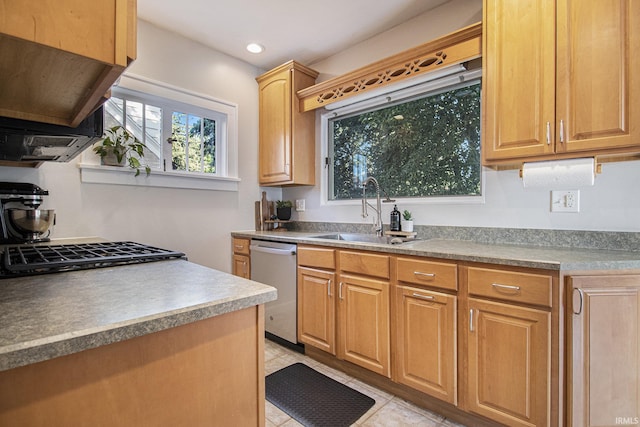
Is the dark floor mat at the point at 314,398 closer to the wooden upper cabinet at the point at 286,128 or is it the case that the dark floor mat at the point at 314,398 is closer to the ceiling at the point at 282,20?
the wooden upper cabinet at the point at 286,128

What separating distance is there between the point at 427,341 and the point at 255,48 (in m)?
2.78

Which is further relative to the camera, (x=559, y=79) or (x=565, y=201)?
(x=565, y=201)

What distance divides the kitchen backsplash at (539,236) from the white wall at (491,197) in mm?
32

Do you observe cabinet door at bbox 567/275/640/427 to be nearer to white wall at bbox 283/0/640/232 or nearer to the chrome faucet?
white wall at bbox 283/0/640/232

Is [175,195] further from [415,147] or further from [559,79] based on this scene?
[559,79]

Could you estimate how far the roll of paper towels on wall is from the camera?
151 cm

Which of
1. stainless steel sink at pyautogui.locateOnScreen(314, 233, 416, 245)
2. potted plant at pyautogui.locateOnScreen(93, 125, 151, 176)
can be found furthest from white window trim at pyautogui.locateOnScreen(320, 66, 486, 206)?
potted plant at pyautogui.locateOnScreen(93, 125, 151, 176)

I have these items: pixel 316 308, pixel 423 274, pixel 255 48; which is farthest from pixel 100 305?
pixel 255 48

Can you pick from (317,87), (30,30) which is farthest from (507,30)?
(30,30)

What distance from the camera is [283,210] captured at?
3246mm

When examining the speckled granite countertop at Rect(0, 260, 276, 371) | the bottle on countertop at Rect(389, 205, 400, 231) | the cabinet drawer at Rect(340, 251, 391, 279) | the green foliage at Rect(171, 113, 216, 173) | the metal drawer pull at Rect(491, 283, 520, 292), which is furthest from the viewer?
the green foliage at Rect(171, 113, 216, 173)

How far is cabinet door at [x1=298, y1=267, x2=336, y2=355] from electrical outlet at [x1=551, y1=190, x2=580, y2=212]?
1.40 m

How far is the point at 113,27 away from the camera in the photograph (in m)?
0.58

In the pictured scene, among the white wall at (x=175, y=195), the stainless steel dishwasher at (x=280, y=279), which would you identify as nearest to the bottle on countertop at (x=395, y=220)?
the stainless steel dishwasher at (x=280, y=279)
